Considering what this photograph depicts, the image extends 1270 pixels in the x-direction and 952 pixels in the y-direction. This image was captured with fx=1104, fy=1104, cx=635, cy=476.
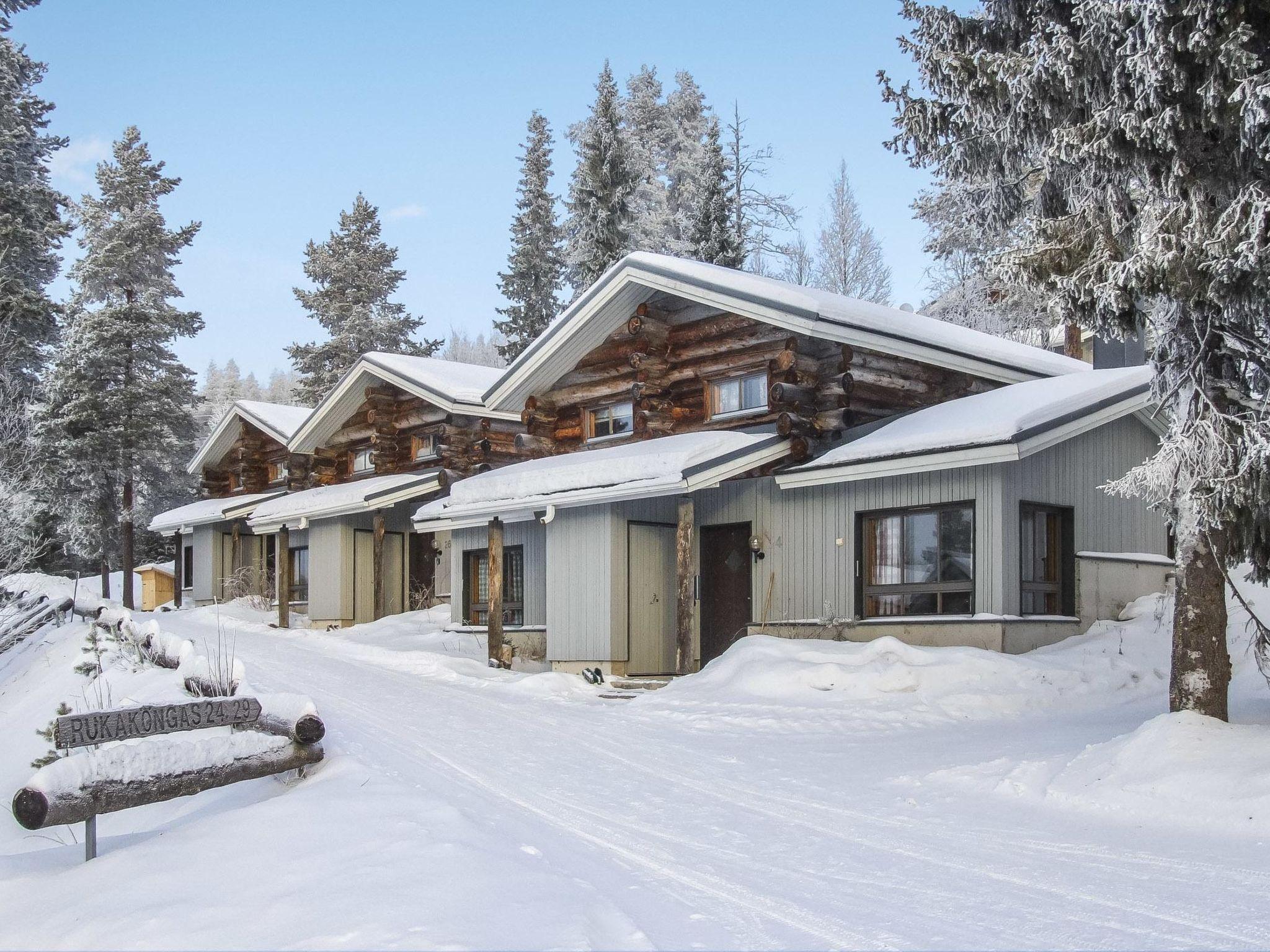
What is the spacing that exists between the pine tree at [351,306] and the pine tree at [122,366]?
20.9 feet

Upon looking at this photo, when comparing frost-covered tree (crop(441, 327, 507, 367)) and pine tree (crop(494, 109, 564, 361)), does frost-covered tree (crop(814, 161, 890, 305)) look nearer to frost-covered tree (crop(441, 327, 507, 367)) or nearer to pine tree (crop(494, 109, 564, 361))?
pine tree (crop(494, 109, 564, 361))

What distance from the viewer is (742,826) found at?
7340 millimetres

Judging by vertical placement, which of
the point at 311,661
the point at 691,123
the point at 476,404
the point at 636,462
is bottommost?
the point at 311,661

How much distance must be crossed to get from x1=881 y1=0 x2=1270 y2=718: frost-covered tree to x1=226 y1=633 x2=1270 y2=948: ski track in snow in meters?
2.95

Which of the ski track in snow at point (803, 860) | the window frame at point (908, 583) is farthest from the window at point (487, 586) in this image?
the ski track in snow at point (803, 860)

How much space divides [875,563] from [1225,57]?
851 centimetres

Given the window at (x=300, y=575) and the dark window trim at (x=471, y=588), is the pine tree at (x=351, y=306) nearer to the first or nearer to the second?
the window at (x=300, y=575)

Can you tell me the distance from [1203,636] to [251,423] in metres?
29.4

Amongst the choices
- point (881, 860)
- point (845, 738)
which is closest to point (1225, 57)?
point (881, 860)

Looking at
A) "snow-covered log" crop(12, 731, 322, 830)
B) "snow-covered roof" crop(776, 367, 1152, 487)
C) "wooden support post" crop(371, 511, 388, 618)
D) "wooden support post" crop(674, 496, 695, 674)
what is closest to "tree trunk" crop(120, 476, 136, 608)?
"wooden support post" crop(371, 511, 388, 618)

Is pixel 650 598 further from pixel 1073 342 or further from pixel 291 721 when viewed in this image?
pixel 1073 342

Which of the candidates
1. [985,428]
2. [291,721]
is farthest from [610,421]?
[291,721]

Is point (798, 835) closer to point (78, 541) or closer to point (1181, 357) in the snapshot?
point (1181, 357)

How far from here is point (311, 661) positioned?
17969 millimetres
